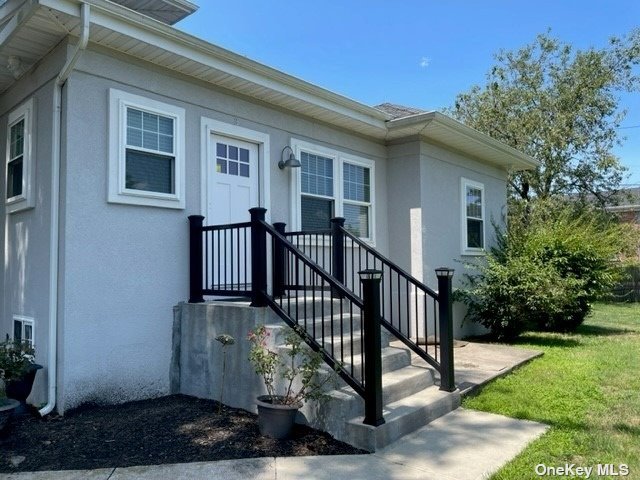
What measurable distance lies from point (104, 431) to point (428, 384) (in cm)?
288

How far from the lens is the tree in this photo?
15.7m

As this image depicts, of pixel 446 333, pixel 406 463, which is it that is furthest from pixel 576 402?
pixel 406 463

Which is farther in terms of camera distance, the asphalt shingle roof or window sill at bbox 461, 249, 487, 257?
window sill at bbox 461, 249, 487, 257

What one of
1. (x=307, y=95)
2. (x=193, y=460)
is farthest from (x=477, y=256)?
(x=193, y=460)

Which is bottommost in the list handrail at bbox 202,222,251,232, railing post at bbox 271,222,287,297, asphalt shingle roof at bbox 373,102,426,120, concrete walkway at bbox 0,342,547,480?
concrete walkway at bbox 0,342,547,480

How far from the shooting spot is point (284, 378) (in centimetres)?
406

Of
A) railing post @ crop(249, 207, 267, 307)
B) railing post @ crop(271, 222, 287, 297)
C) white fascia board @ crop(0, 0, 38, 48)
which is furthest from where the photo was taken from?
railing post @ crop(271, 222, 287, 297)

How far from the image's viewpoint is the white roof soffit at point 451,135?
723 centimetres

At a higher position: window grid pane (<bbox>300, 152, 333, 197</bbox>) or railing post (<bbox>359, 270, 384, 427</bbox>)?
window grid pane (<bbox>300, 152, 333, 197</bbox>)

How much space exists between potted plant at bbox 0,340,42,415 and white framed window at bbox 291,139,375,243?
11.0 ft

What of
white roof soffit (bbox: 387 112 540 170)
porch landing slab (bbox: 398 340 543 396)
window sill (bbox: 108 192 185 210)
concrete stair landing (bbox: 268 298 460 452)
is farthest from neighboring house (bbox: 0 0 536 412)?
porch landing slab (bbox: 398 340 543 396)

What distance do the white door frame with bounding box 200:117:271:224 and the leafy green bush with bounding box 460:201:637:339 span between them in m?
4.13

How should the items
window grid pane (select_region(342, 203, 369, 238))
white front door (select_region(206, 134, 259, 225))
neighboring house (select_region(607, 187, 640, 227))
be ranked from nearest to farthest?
white front door (select_region(206, 134, 259, 225)) → window grid pane (select_region(342, 203, 369, 238)) → neighboring house (select_region(607, 187, 640, 227))

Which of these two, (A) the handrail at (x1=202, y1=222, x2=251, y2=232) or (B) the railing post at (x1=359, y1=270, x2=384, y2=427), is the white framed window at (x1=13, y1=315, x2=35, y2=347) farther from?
(B) the railing post at (x1=359, y1=270, x2=384, y2=427)
